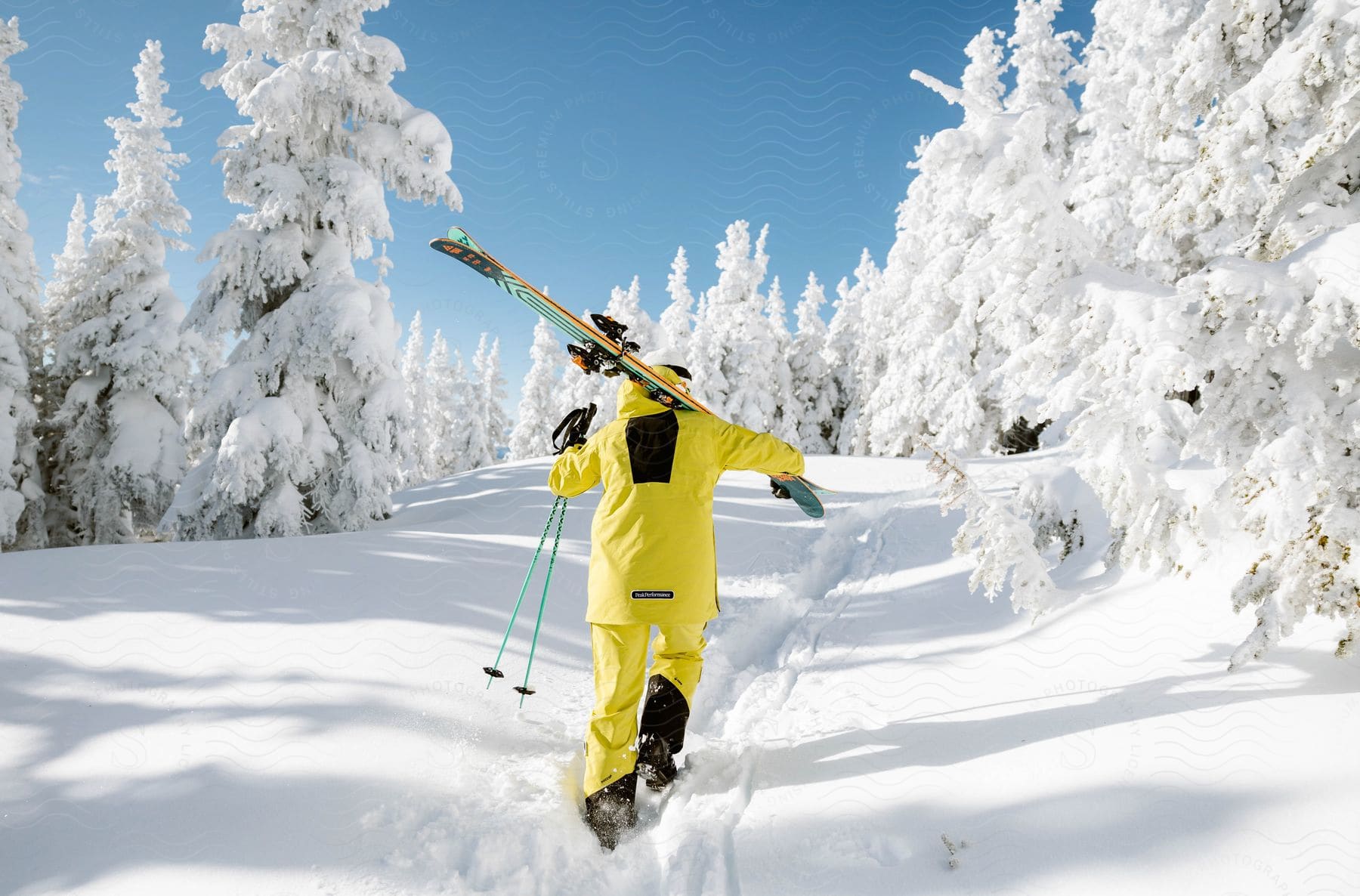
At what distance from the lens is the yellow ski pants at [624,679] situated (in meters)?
3.39

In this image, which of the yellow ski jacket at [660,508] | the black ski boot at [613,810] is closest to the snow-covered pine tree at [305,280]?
the yellow ski jacket at [660,508]

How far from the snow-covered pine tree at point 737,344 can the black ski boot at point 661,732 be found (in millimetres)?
25990

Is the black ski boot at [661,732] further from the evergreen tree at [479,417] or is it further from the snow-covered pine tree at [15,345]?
the evergreen tree at [479,417]

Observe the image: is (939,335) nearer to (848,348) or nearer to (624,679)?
(848,348)

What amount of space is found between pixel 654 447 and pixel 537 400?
153 ft

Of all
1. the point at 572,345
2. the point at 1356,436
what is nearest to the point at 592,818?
the point at 572,345

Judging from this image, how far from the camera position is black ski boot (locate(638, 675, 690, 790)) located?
362 cm

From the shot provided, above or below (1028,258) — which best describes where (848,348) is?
above

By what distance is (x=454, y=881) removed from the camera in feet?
9.00

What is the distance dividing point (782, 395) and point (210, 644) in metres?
29.7

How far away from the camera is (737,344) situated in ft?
102

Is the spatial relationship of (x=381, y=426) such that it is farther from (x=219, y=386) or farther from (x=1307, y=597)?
(x=1307, y=597)

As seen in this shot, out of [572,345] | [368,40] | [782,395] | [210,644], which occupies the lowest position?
[210,644]

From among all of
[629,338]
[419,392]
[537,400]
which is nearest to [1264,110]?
[629,338]
